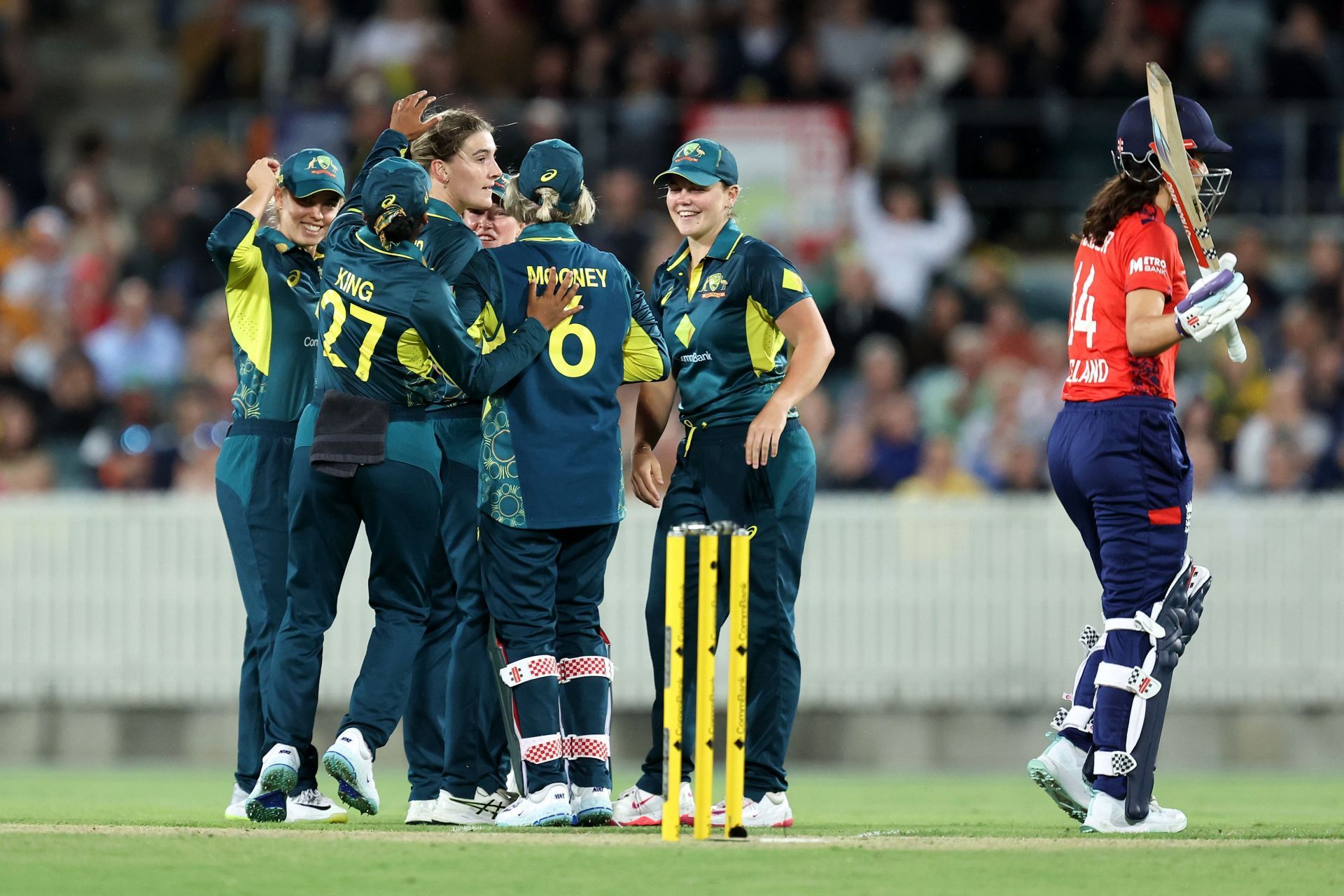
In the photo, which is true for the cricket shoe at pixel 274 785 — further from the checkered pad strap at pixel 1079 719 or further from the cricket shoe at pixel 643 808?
the checkered pad strap at pixel 1079 719

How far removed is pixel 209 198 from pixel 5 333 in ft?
7.13

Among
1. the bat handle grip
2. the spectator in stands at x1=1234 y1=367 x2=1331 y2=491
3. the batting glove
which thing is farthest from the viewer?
the spectator in stands at x1=1234 y1=367 x2=1331 y2=491

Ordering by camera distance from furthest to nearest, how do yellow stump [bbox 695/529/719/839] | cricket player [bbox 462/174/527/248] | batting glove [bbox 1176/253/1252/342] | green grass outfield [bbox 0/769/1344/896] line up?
cricket player [bbox 462/174/527/248] → batting glove [bbox 1176/253/1252/342] → yellow stump [bbox 695/529/719/839] → green grass outfield [bbox 0/769/1344/896]

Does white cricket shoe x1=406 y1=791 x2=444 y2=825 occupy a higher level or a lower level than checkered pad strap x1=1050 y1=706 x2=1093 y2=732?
lower

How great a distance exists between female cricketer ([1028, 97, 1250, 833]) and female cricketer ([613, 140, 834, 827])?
97 cm

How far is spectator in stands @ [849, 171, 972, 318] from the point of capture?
55.0 feet

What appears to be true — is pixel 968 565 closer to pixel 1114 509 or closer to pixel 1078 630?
pixel 1078 630

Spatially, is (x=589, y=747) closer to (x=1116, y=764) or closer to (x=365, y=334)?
(x=365, y=334)

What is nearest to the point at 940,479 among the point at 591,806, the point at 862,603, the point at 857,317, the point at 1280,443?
the point at 862,603

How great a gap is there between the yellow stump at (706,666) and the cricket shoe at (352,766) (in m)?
1.45

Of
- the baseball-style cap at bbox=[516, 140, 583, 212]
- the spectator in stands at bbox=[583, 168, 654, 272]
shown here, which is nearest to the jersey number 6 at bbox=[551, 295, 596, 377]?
the baseball-style cap at bbox=[516, 140, 583, 212]

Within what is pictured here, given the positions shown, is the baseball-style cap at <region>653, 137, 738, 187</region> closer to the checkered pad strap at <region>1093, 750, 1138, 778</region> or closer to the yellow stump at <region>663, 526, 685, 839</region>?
the yellow stump at <region>663, 526, 685, 839</region>

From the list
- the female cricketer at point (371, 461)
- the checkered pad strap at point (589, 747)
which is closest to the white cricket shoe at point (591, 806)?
the checkered pad strap at point (589, 747)

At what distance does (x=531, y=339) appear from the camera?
778 cm
